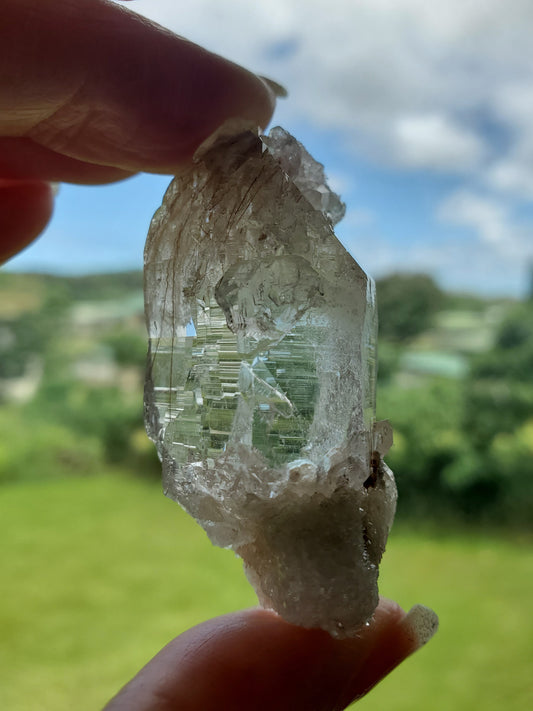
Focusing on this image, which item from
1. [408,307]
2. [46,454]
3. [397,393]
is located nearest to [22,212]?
[397,393]

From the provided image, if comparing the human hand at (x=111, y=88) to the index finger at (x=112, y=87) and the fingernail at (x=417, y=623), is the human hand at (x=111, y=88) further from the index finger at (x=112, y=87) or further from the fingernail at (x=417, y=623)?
the fingernail at (x=417, y=623)

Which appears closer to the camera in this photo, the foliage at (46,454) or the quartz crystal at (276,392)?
the quartz crystal at (276,392)

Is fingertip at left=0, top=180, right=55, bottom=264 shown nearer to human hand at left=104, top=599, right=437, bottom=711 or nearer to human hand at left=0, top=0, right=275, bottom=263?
human hand at left=0, top=0, right=275, bottom=263

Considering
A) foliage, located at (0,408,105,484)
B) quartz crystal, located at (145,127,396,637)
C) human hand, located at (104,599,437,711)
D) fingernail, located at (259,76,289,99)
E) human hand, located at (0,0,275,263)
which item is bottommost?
foliage, located at (0,408,105,484)

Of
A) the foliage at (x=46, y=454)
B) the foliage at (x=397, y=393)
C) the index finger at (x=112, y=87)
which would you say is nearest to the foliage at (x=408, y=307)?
the foliage at (x=397, y=393)

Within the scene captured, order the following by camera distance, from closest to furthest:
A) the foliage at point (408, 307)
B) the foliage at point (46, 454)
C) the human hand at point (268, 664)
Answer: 1. the human hand at point (268, 664)
2. the foliage at point (408, 307)
3. the foliage at point (46, 454)

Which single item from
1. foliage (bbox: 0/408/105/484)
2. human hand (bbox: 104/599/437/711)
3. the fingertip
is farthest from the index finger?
foliage (bbox: 0/408/105/484)

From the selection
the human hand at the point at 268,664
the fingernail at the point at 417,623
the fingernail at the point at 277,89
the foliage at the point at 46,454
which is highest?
the fingernail at the point at 277,89
